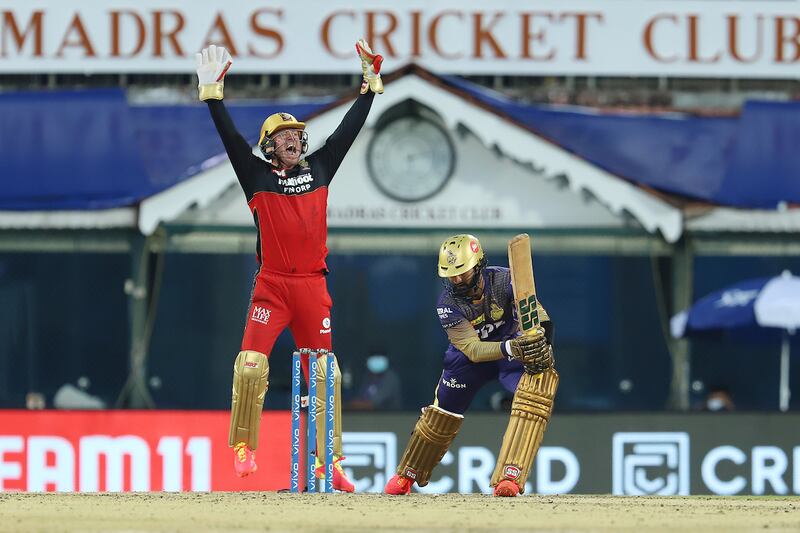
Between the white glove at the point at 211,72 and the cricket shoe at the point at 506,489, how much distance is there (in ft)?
10.4

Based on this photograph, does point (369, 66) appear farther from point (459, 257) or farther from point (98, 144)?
point (98, 144)

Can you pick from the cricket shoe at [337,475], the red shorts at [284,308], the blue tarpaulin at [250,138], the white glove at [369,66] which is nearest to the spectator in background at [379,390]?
the blue tarpaulin at [250,138]

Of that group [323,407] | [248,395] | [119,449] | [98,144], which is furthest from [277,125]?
[98,144]

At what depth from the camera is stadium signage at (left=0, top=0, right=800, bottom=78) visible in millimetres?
26281

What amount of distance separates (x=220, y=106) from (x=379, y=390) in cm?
867

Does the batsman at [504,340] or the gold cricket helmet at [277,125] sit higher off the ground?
the gold cricket helmet at [277,125]

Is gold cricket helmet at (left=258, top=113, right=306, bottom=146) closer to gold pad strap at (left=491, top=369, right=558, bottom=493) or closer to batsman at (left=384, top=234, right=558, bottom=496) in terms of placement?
batsman at (left=384, top=234, right=558, bottom=496)

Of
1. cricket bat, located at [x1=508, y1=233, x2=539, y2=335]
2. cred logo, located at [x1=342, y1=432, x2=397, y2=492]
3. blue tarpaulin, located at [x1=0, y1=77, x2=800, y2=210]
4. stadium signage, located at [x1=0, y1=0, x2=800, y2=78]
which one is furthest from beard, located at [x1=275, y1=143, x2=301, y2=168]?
stadium signage, located at [x1=0, y1=0, x2=800, y2=78]

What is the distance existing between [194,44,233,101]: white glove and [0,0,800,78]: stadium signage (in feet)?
42.3

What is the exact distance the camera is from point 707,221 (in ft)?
79.2

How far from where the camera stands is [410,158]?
24422 mm

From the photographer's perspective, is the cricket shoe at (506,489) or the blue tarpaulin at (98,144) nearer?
the cricket shoe at (506,489)

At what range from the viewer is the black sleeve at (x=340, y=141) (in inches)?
529

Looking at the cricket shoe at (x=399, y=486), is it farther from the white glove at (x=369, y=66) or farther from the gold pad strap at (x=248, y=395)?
the white glove at (x=369, y=66)
